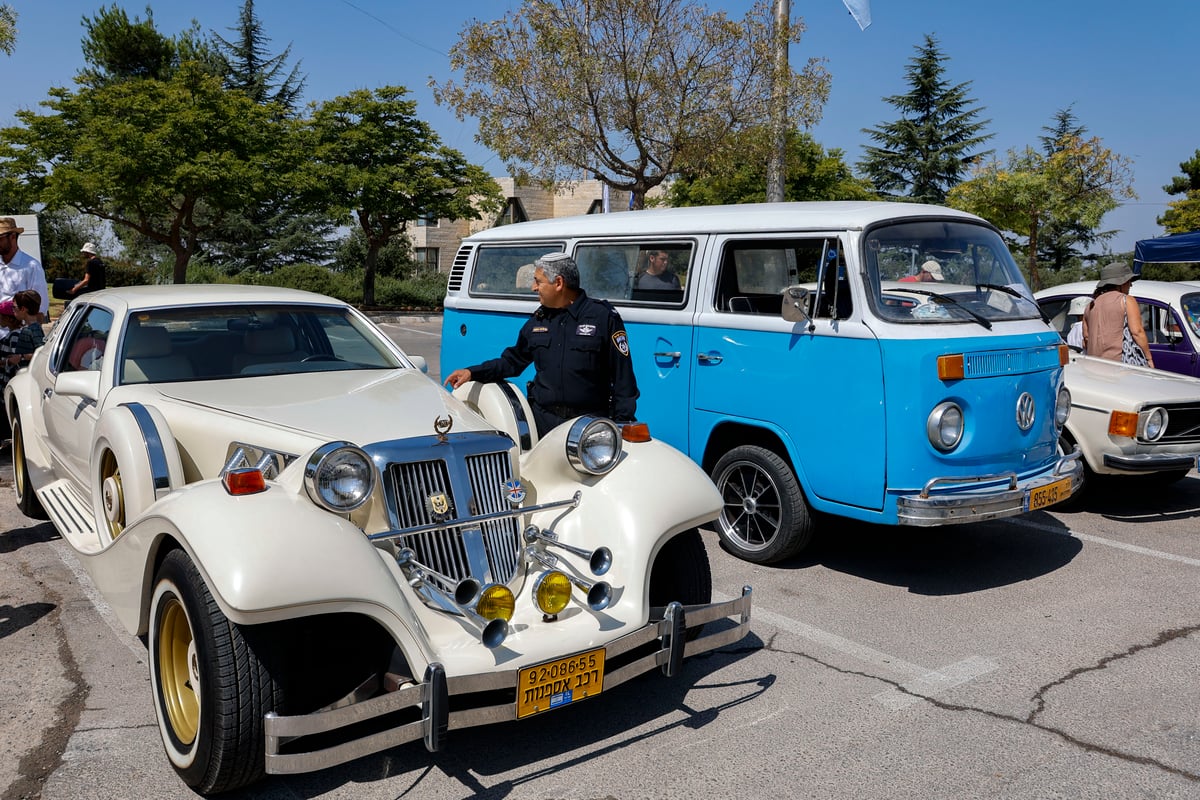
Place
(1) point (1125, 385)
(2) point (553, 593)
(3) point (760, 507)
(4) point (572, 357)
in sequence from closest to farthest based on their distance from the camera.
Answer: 1. (2) point (553, 593)
2. (4) point (572, 357)
3. (3) point (760, 507)
4. (1) point (1125, 385)

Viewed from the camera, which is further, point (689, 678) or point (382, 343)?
point (382, 343)

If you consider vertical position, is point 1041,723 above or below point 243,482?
below

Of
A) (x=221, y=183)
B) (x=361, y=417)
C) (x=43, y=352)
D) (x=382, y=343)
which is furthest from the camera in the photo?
(x=221, y=183)

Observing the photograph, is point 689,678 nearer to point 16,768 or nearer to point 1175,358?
point 16,768

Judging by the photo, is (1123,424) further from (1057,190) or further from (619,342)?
(1057,190)

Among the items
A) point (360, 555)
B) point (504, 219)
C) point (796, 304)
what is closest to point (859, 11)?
point (796, 304)

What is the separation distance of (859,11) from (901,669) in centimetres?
1303

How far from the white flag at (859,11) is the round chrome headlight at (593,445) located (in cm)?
1283

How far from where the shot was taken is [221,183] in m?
26.8

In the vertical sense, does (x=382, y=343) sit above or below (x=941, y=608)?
above

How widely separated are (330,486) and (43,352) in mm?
4344

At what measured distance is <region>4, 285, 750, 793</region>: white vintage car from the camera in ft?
9.86

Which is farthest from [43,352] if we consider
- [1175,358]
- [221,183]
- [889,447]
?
[221,183]

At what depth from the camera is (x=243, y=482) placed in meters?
3.28
